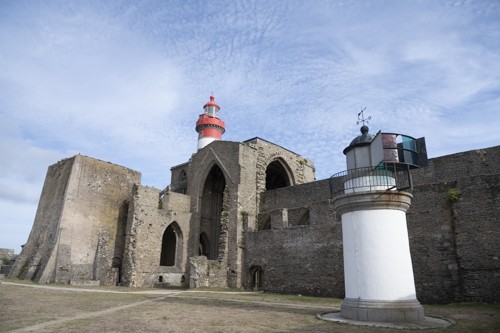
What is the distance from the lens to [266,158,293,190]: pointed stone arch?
26.4m

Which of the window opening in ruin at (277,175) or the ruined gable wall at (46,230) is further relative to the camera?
the window opening in ruin at (277,175)

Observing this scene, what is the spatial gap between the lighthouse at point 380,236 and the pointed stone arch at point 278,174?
17754mm

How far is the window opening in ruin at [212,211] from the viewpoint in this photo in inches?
1013

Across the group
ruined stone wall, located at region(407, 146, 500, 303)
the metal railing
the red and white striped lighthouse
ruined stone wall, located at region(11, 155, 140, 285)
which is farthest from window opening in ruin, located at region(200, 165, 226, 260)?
→ the metal railing

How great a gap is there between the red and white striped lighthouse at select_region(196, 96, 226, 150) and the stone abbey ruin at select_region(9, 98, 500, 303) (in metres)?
10.3

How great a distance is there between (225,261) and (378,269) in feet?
46.2

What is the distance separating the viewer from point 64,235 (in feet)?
65.6

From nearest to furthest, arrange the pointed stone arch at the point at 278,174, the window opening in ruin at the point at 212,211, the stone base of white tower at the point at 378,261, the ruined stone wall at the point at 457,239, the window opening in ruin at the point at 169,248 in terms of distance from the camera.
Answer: the stone base of white tower at the point at 378,261 < the ruined stone wall at the point at 457,239 < the window opening in ruin at the point at 169,248 < the window opening in ruin at the point at 212,211 < the pointed stone arch at the point at 278,174

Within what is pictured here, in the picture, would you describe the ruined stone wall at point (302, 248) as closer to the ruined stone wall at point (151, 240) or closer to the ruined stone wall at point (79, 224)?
the ruined stone wall at point (151, 240)

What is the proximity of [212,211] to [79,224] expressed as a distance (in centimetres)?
889

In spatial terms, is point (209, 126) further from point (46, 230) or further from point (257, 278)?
point (257, 278)

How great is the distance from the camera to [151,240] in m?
21.8

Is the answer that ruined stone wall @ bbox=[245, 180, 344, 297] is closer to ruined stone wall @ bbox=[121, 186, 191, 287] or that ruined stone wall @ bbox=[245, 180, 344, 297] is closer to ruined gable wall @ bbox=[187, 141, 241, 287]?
ruined gable wall @ bbox=[187, 141, 241, 287]

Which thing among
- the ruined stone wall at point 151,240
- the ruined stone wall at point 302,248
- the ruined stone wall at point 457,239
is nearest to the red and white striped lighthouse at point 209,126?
the ruined stone wall at point 151,240
